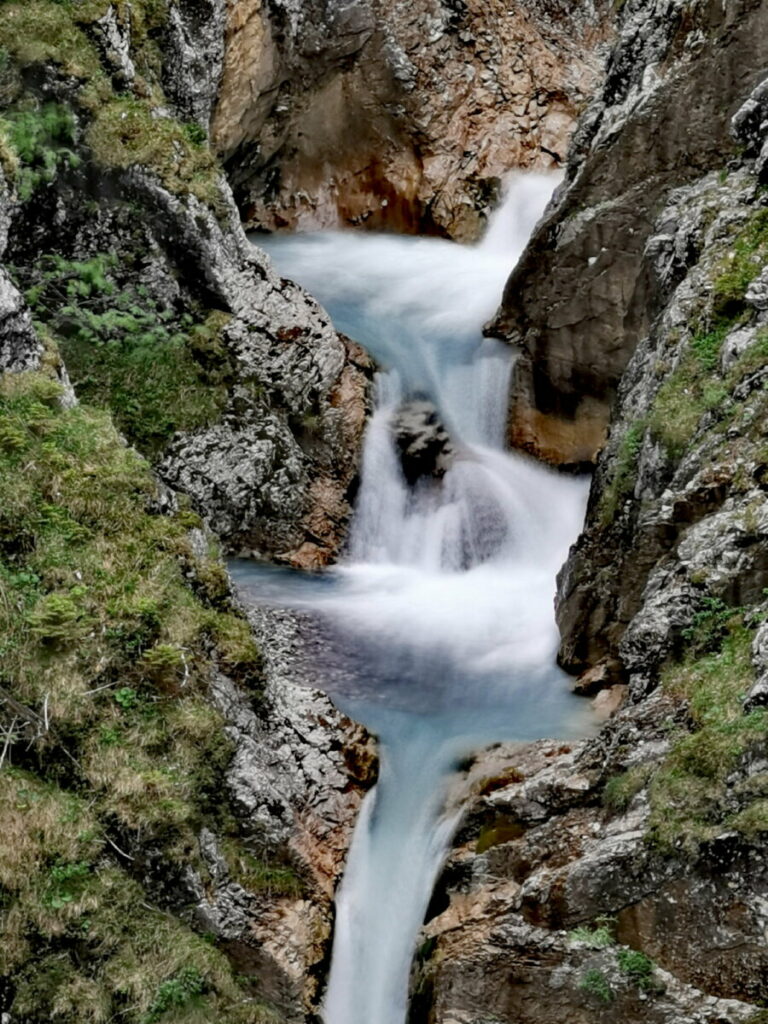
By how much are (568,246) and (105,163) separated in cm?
624

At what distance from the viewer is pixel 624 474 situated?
1045 centimetres

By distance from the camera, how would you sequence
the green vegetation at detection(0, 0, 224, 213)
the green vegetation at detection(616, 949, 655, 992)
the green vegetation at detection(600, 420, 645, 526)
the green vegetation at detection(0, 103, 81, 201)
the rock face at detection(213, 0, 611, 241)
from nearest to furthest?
1. the green vegetation at detection(616, 949, 655, 992)
2. the green vegetation at detection(600, 420, 645, 526)
3. the green vegetation at detection(0, 103, 81, 201)
4. the green vegetation at detection(0, 0, 224, 213)
5. the rock face at detection(213, 0, 611, 241)

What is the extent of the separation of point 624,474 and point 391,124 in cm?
1167

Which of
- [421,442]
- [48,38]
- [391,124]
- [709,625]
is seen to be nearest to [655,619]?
[709,625]

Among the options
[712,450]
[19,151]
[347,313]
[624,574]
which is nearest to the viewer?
[712,450]

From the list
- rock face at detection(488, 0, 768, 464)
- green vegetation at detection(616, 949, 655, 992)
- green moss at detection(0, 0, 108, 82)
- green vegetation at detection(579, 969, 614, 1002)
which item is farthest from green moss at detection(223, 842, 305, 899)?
green moss at detection(0, 0, 108, 82)

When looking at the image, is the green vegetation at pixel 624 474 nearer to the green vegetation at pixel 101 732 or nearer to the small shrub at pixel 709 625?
the small shrub at pixel 709 625

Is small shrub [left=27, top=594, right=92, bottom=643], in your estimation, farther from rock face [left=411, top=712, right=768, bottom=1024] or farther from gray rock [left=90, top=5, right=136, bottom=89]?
gray rock [left=90, top=5, right=136, bottom=89]

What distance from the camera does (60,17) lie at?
12727 mm

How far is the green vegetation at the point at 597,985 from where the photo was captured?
6.62m

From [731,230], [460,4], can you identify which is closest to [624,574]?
[731,230]

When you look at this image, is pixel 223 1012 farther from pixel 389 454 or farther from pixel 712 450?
pixel 389 454

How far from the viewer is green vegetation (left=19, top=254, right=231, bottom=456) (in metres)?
12.3

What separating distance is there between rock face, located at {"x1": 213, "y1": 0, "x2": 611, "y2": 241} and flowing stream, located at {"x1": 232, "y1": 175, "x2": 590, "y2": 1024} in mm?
696
